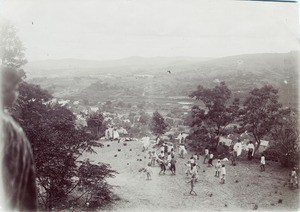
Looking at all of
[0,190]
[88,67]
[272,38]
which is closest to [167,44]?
[88,67]

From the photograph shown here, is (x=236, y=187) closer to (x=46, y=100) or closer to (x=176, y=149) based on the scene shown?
(x=176, y=149)

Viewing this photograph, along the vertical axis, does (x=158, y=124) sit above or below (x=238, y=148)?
above

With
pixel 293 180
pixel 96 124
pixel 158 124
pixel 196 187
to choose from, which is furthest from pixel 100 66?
pixel 293 180

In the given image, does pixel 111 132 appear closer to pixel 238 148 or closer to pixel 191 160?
pixel 191 160

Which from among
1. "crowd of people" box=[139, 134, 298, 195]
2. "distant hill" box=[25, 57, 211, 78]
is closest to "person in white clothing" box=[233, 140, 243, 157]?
"crowd of people" box=[139, 134, 298, 195]

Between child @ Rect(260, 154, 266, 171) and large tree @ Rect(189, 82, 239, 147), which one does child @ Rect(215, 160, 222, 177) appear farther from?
child @ Rect(260, 154, 266, 171)

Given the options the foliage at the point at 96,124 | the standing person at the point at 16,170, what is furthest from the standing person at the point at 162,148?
the standing person at the point at 16,170

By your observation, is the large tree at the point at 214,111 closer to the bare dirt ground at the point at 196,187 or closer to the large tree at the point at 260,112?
the large tree at the point at 260,112
